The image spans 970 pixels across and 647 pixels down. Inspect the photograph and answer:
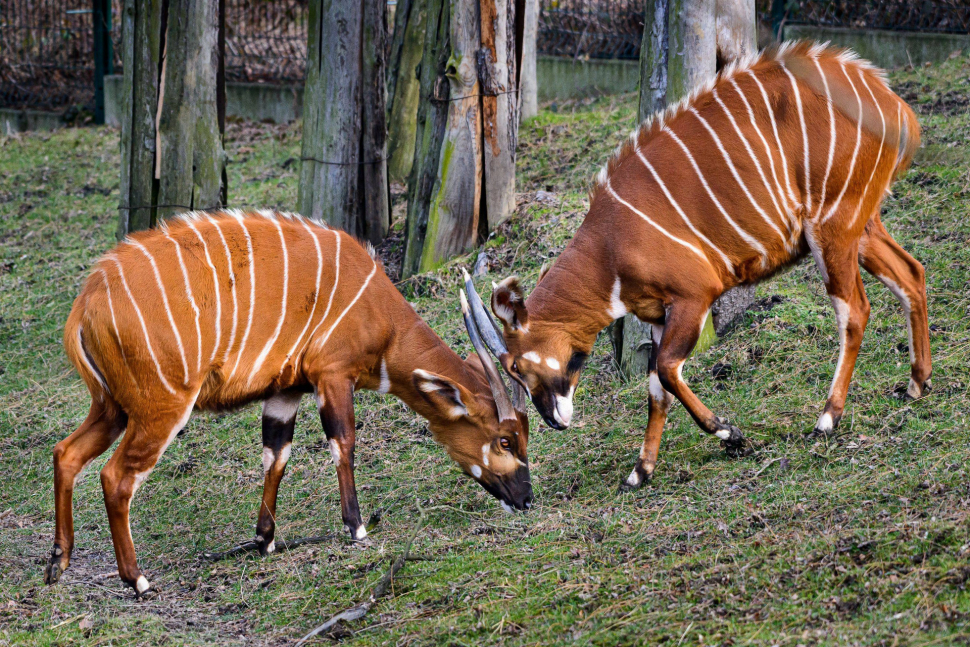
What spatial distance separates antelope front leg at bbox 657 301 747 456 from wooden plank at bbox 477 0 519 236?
10.7 ft

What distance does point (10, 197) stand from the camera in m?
11.3

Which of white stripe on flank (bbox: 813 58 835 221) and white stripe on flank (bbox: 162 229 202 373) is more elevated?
white stripe on flank (bbox: 813 58 835 221)

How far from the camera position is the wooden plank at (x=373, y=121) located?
26.6ft

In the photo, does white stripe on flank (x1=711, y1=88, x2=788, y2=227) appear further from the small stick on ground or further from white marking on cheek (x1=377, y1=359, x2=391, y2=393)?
the small stick on ground

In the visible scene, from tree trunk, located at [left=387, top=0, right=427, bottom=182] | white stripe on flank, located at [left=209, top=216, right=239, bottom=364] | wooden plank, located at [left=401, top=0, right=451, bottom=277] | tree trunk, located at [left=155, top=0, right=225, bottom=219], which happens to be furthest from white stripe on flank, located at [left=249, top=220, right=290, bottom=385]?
tree trunk, located at [left=387, top=0, right=427, bottom=182]

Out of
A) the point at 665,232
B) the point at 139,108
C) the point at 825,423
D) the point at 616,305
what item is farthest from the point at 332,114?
the point at 825,423

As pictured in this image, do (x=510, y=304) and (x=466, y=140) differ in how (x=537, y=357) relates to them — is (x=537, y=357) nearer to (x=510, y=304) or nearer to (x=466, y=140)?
(x=510, y=304)

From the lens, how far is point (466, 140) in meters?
7.79

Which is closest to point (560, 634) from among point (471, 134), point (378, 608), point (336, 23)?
point (378, 608)

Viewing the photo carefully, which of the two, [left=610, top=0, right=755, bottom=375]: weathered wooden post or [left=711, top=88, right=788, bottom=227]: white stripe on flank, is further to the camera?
[left=610, top=0, right=755, bottom=375]: weathered wooden post

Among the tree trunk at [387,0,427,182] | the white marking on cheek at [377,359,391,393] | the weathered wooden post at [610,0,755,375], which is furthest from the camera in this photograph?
the tree trunk at [387,0,427,182]

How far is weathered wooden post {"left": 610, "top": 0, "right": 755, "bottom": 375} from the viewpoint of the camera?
19.3ft

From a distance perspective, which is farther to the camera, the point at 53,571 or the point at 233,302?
the point at 233,302

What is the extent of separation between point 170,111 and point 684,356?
14.3 ft
